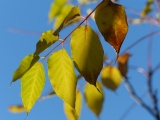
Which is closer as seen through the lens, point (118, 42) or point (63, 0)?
point (118, 42)

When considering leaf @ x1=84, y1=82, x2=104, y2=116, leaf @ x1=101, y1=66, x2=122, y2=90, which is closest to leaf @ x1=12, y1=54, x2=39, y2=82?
leaf @ x1=84, y1=82, x2=104, y2=116

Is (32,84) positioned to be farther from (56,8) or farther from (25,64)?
(56,8)

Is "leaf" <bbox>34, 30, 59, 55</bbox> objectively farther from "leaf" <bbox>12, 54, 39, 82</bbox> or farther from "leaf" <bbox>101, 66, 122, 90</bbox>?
"leaf" <bbox>101, 66, 122, 90</bbox>

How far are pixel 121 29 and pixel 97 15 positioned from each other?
52 mm

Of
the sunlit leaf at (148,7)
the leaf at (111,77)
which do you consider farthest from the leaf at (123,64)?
the sunlit leaf at (148,7)

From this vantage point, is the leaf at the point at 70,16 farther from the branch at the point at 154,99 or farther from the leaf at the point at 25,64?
the branch at the point at 154,99

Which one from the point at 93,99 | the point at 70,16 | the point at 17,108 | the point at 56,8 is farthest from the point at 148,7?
the point at 70,16

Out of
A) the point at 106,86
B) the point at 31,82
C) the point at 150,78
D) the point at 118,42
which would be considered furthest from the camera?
the point at 150,78

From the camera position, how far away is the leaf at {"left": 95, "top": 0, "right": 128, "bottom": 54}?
1.90 feet

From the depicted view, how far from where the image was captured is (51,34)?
0.66 meters

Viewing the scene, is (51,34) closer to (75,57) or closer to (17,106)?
(75,57)

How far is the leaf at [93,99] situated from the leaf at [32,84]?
1.45ft

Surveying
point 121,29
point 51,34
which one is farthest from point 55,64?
point 121,29

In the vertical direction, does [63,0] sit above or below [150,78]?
above
